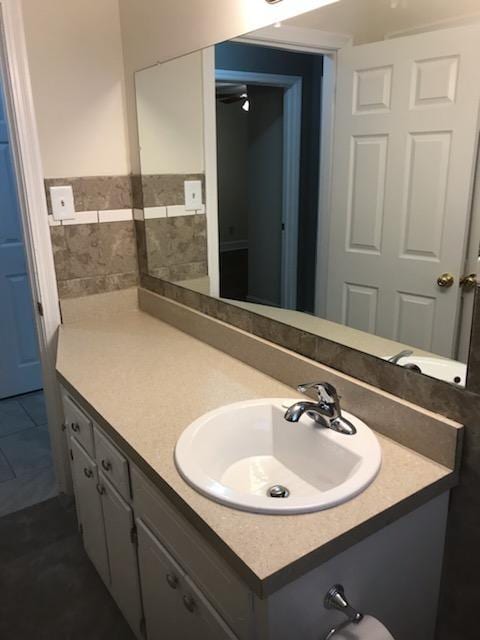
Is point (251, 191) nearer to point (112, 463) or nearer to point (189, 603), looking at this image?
point (112, 463)

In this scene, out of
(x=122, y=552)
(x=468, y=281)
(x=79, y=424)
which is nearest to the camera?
(x=468, y=281)

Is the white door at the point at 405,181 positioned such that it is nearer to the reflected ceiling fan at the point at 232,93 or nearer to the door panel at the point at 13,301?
the reflected ceiling fan at the point at 232,93

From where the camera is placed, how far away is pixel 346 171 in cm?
132

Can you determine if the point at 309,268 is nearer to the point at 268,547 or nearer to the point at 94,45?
the point at 268,547

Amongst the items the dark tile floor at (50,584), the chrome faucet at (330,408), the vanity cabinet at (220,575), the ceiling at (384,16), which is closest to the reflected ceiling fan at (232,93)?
the ceiling at (384,16)

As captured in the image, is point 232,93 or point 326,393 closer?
point 326,393

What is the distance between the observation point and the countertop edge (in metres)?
0.86

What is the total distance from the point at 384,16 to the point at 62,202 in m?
1.39

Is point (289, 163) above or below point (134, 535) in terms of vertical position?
above

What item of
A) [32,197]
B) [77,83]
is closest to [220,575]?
[32,197]

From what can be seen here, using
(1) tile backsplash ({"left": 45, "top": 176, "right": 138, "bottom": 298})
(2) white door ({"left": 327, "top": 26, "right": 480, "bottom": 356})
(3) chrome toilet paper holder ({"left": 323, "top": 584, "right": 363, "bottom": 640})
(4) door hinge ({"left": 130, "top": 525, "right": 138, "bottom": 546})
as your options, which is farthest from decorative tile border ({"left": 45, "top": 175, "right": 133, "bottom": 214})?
(3) chrome toilet paper holder ({"left": 323, "top": 584, "right": 363, "bottom": 640})

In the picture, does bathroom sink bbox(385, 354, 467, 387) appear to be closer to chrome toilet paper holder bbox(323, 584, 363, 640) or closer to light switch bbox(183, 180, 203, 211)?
chrome toilet paper holder bbox(323, 584, 363, 640)

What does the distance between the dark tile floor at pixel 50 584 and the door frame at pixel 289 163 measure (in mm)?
1261

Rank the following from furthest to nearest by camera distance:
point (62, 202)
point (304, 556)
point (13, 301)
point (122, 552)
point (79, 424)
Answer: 1. point (13, 301)
2. point (62, 202)
3. point (79, 424)
4. point (122, 552)
5. point (304, 556)
